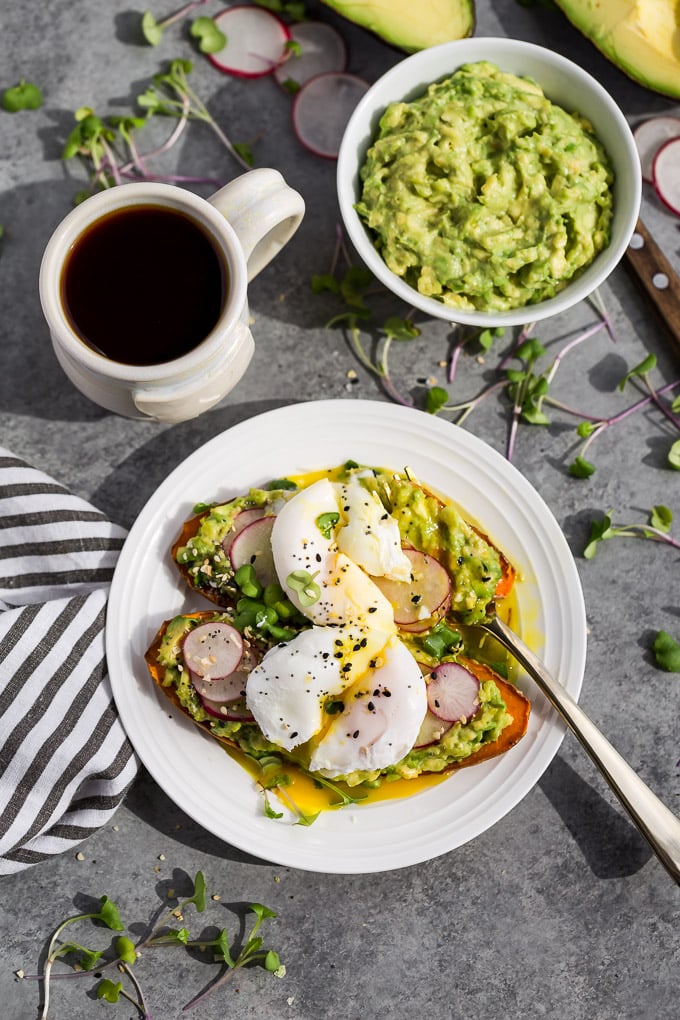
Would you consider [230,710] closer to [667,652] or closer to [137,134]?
[667,652]

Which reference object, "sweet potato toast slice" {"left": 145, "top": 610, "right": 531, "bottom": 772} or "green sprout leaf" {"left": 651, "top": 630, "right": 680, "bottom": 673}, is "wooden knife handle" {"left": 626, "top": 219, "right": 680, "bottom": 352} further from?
"sweet potato toast slice" {"left": 145, "top": 610, "right": 531, "bottom": 772}

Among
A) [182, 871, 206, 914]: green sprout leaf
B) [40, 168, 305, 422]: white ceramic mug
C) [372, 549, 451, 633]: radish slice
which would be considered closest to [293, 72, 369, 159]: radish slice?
[40, 168, 305, 422]: white ceramic mug

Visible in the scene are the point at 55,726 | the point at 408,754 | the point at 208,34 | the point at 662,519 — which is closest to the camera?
the point at 408,754

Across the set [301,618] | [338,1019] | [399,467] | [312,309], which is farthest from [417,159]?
[338,1019]

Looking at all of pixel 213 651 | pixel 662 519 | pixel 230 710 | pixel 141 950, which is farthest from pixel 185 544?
pixel 662 519

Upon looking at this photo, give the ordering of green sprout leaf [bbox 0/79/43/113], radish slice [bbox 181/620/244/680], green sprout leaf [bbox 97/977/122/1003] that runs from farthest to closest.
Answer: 1. green sprout leaf [bbox 0/79/43/113]
2. green sprout leaf [bbox 97/977/122/1003]
3. radish slice [bbox 181/620/244/680]

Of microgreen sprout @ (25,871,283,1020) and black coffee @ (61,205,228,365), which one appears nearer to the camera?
black coffee @ (61,205,228,365)
